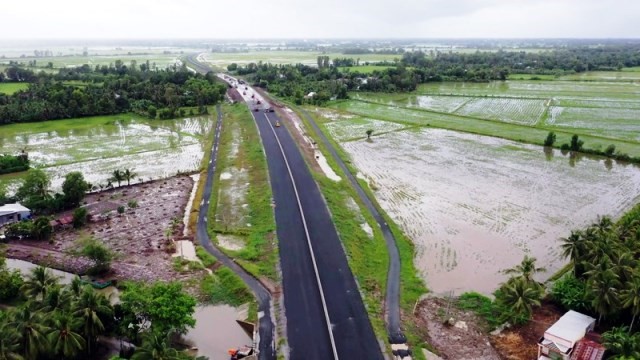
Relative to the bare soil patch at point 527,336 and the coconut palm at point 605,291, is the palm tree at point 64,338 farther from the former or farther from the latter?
the coconut palm at point 605,291

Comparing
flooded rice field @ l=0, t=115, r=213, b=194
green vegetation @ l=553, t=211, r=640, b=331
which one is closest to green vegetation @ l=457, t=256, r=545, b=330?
green vegetation @ l=553, t=211, r=640, b=331

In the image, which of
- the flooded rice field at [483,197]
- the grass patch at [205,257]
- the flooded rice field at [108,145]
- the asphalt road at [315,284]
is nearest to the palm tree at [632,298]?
the flooded rice field at [483,197]

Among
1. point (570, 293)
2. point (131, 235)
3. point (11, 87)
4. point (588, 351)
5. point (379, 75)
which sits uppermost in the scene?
point (379, 75)

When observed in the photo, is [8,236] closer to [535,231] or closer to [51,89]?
[535,231]

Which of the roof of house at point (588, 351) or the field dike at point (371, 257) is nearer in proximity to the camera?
the roof of house at point (588, 351)

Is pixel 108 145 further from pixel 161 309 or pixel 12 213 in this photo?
pixel 161 309

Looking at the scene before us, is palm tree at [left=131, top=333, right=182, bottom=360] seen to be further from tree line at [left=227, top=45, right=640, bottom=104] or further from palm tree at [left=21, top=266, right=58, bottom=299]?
tree line at [left=227, top=45, right=640, bottom=104]

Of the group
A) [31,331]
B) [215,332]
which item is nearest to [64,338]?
[31,331]
